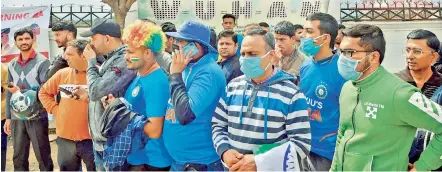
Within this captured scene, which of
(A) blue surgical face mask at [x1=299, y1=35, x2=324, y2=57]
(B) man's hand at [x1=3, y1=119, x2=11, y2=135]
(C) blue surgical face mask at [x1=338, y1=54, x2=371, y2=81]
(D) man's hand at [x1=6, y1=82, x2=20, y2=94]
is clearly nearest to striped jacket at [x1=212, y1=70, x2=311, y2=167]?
(C) blue surgical face mask at [x1=338, y1=54, x2=371, y2=81]

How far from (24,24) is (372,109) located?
827cm

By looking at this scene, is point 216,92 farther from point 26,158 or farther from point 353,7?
point 353,7

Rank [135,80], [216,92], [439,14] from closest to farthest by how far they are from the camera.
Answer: [216,92]
[135,80]
[439,14]

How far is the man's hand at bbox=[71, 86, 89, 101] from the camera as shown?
15.1 feet

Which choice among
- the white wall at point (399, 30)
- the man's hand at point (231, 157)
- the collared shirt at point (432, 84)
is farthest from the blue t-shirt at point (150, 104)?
the white wall at point (399, 30)

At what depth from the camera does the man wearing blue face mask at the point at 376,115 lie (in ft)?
9.14

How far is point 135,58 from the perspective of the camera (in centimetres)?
364

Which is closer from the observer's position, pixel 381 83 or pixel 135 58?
pixel 381 83

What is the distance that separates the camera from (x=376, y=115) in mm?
2898

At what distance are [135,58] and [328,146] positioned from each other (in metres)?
1.56

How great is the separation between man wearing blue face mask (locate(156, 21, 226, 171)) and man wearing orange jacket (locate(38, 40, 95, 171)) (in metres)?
1.51

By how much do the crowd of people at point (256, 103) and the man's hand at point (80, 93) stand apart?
1 centimetres

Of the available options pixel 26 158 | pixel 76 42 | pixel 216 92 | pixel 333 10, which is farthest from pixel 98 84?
pixel 333 10

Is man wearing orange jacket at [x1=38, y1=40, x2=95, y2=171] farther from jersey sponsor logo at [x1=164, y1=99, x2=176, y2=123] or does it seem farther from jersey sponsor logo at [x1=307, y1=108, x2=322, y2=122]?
jersey sponsor logo at [x1=307, y1=108, x2=322, y2=122]
